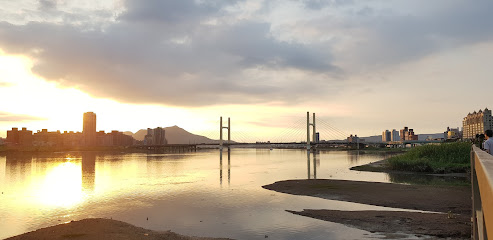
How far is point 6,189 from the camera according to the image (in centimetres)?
3766

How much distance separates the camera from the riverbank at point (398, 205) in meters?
18.2

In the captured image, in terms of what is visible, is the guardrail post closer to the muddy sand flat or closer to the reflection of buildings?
the muddy sand flat

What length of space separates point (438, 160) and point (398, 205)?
1507 inches

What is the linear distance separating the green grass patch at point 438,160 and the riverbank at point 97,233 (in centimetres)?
4646

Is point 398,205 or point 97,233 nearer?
point 97,233

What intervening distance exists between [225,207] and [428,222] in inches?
537

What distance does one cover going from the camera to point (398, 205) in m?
25.1

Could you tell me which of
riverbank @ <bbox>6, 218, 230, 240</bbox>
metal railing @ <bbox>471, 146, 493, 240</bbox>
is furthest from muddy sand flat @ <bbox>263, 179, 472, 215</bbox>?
metal railing @ <bbox>471, 146, 493, 240</bbox>

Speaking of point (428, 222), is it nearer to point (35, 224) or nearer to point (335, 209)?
point (335, 209)

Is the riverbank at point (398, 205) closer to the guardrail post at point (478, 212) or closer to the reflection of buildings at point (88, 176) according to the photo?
the guardrail post at point (478, 212)

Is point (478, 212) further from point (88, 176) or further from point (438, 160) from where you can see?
point (438, 160)

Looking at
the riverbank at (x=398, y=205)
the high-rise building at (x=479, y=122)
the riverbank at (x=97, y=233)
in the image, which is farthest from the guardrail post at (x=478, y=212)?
the high-rise building at (x=479, y=122)

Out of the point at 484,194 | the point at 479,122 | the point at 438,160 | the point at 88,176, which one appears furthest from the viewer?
the point at 479,122

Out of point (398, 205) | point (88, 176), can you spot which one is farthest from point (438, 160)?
point (88, 176)
